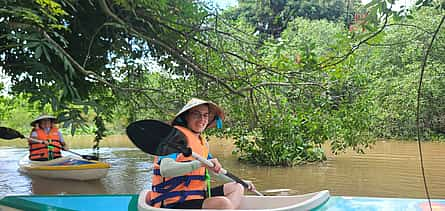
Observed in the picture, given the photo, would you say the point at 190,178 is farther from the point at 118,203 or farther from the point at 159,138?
the point at 118,203

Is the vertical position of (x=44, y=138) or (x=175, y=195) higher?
(x=44, y=138)

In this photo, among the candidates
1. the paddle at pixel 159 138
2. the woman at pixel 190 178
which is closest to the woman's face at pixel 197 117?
the woman at pixel 190 178

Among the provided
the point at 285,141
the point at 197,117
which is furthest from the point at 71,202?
the point at 285,141

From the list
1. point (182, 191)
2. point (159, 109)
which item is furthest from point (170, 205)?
point (159, 109)

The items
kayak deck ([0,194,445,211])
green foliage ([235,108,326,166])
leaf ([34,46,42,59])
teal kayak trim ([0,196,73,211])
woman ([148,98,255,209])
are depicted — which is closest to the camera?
woman ([148,98,255,209])

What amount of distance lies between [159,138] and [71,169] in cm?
440

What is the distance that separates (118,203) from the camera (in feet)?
11.5

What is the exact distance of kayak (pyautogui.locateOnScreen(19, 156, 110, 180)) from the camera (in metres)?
6.33

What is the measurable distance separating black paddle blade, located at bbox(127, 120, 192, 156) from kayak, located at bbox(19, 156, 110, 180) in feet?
13.5

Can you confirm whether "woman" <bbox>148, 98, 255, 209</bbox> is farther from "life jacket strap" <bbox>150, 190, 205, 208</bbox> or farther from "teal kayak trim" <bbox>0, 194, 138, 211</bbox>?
"teal kayak trim" <bbox>0, 194, 138, 211</bbox>


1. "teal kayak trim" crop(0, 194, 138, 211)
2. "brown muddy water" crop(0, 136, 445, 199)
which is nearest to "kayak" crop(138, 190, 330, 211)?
"teal kayak trim" crop(0, 194, 138, 211)

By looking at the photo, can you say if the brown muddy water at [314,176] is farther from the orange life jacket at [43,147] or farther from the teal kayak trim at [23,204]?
the teal kayak trim at [23,204]

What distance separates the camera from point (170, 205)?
95.5 inches

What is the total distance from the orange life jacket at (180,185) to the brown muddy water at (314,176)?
3143 mm
